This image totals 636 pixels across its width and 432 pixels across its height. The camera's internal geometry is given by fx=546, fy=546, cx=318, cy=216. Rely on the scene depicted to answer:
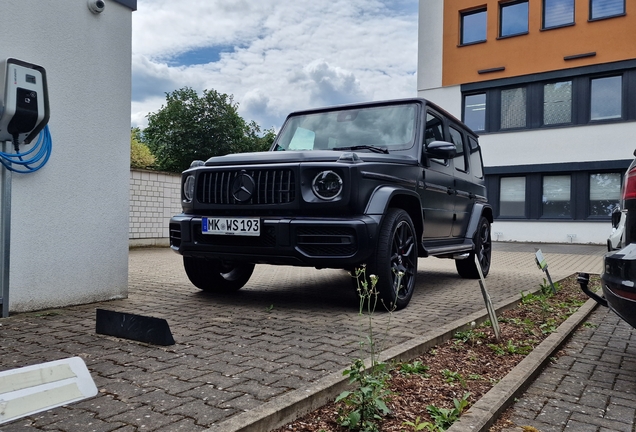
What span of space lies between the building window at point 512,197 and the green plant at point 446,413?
1810 cm

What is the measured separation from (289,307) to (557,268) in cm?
722

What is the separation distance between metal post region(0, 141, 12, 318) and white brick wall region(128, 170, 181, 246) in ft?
28.3

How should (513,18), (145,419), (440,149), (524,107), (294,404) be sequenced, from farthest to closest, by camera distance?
1. (513,18)
2. (524,107)
3. (440,149)
4. (294,404)
5. (145,419)

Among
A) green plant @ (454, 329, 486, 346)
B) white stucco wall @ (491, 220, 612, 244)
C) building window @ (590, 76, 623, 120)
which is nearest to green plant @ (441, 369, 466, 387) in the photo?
green plant @ (454, 329, 486, 346)

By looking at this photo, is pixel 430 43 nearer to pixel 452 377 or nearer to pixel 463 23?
pixel 463 23

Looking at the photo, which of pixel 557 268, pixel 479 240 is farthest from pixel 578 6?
pixel 479 240

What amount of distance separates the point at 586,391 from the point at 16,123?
431 cm

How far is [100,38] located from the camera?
5055mm

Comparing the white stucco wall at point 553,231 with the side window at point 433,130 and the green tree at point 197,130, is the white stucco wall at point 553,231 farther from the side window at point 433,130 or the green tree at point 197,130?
the green tree at point 197,130

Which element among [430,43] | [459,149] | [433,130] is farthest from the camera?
[430,43]

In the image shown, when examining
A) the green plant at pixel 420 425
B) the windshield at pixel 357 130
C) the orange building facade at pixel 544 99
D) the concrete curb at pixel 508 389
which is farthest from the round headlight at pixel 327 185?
the orange building facade at pixel 544 99

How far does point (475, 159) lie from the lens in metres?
8.02

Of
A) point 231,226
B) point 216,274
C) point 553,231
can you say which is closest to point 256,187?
point 231,226

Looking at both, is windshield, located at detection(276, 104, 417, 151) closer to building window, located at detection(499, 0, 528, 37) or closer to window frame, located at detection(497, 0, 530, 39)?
window frame, located at detection(497, 0, 530, 39)
